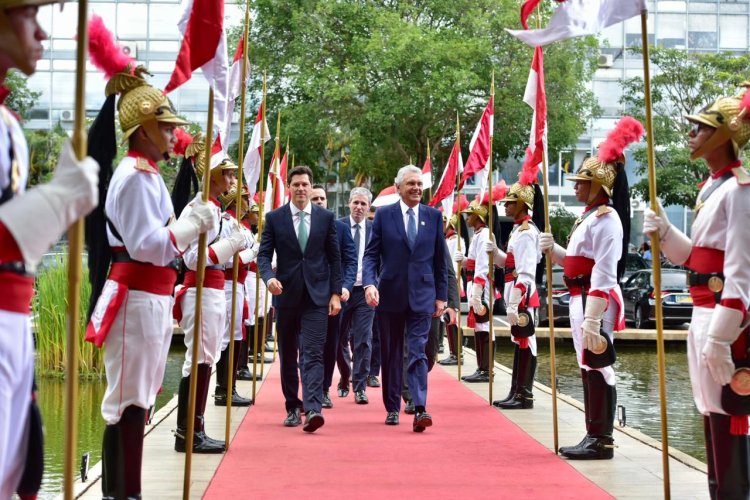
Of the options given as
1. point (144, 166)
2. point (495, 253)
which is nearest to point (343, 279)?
point (495, 253)

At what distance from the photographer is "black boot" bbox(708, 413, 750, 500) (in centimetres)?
584

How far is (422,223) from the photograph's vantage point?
10.7 meters

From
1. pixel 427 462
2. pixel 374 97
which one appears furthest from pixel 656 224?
pixel 374 97

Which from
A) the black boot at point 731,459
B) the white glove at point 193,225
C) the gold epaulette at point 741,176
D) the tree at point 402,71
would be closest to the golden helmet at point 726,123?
the gold epaulette at point 741,176

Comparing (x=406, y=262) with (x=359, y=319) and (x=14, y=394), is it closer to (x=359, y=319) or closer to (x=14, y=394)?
(x=359, y=319)

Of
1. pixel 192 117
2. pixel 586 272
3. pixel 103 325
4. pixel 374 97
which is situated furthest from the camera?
pixel 192 117

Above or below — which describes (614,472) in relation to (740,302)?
below

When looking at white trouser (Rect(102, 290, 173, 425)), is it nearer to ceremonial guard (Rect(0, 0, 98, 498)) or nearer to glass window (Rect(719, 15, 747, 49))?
ceremonial guard (Rect(0, 0, 98, 498))

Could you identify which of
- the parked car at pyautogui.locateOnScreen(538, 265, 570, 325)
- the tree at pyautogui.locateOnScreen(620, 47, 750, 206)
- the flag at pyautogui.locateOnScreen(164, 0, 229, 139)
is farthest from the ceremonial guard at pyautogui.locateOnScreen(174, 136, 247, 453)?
the tree at pyautogui.locateOnScreen(620, 47, 750, 206)

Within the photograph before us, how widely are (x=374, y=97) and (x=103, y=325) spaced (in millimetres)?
28089

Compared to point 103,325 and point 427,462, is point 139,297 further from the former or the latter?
point 427,462

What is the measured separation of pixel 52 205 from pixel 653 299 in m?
22.2

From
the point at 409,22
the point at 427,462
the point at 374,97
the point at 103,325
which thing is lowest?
the point at 427,462

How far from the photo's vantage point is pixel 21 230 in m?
3.83
